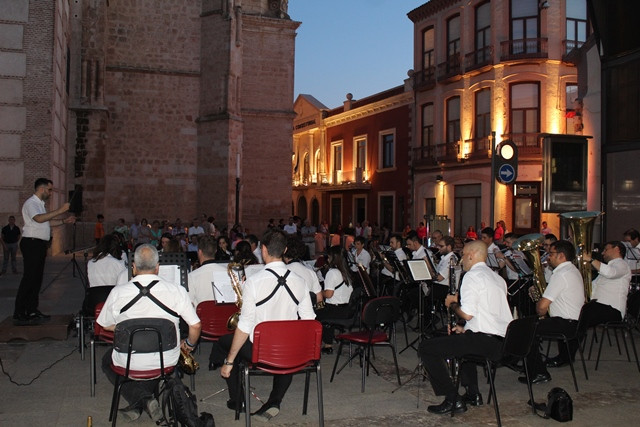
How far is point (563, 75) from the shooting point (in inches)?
975

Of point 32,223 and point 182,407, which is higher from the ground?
point 32,223

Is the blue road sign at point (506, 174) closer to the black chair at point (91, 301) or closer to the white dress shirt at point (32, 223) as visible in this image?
the black chair at point (91, 301)

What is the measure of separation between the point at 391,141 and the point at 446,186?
5.36m

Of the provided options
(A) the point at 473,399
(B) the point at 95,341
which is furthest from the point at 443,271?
(B) the point at 95,341

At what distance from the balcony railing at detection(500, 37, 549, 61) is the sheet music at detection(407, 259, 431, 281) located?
18.5 meters

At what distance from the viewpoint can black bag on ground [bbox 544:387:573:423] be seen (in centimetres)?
547

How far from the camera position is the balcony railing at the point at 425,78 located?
29.3 m

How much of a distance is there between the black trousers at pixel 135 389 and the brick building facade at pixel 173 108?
13.1 metres

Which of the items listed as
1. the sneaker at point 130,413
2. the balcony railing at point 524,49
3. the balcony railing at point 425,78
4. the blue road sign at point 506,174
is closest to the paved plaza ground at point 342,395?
the sneaker at point 130,413

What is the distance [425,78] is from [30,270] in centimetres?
2434

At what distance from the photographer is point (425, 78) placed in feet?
98.7

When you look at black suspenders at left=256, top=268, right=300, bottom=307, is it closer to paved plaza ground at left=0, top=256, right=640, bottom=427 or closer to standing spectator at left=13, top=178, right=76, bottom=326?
paved plaza ground at left=0, top=256, right=640, bottom=427

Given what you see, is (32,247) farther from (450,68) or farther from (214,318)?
(450,68)

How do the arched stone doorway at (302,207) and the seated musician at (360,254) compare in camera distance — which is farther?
the arched stone doorway at (302,207)
